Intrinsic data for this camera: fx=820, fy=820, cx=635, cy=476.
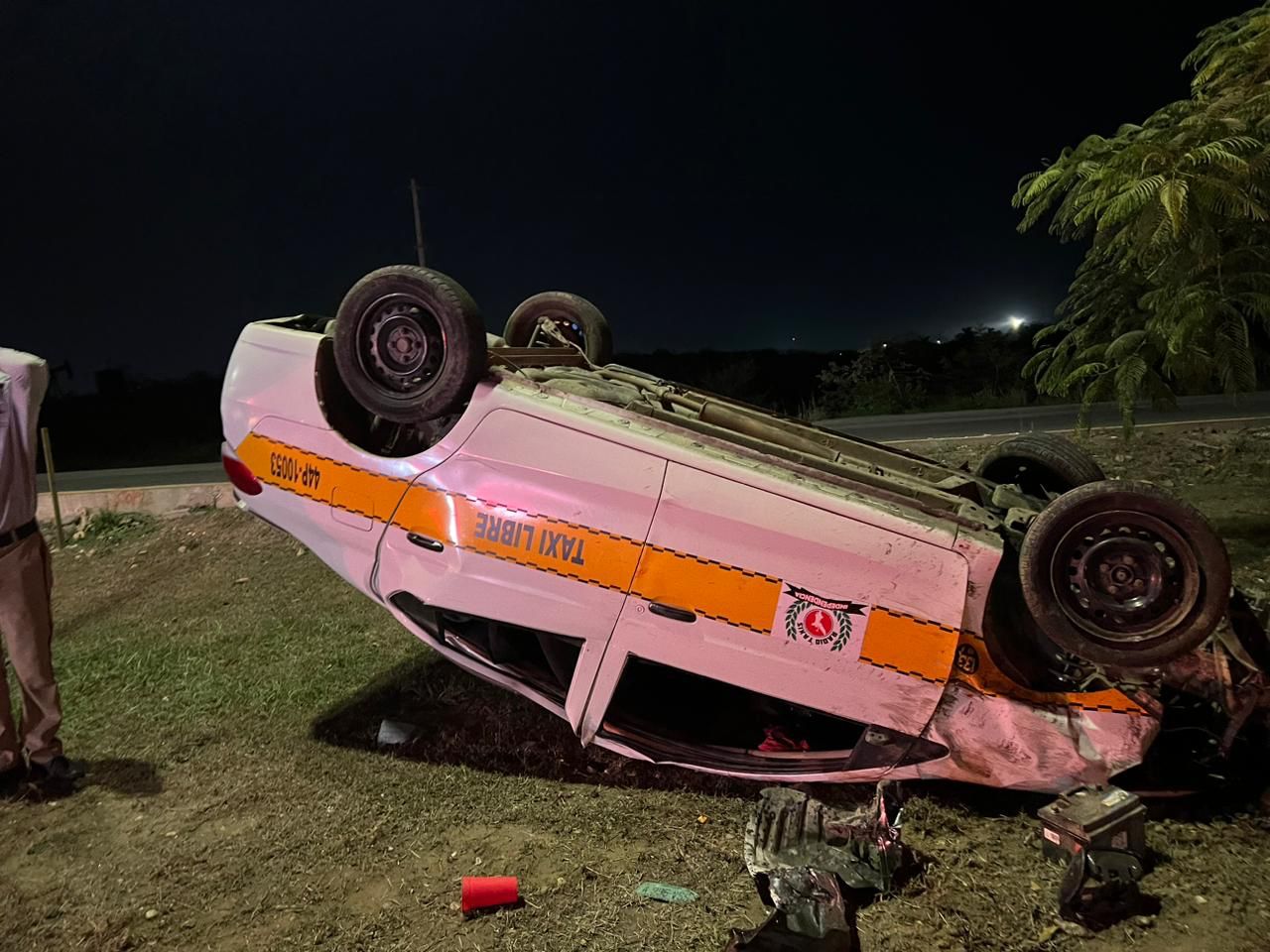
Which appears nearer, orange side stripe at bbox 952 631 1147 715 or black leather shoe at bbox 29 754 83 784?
orange side stripe at bbox 952 631 1147 715

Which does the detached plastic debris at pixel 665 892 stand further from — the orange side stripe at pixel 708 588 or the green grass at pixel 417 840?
the orange side stripe at pixel 708 588

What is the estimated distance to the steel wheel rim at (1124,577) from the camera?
2715 mm

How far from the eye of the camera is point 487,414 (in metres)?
3.25

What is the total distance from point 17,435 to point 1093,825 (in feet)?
14.6

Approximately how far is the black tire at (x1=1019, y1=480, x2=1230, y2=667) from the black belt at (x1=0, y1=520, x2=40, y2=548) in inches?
162

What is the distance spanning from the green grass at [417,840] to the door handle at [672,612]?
0.87 m

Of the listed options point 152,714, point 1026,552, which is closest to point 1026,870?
point 1026,552

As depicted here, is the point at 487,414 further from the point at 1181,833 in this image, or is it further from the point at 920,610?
the point at 1181,833

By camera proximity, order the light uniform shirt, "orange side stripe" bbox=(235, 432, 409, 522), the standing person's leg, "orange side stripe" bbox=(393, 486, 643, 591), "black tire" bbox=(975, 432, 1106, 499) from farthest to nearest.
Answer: "black tire" bbox=(975, 432, 1106, 499), the standing person's leg, the light uniform shirt, "orange side stripe" bbox=(235, 432, 409, 522), "orange side stripe" bbox=(393, 486, 643, 591)

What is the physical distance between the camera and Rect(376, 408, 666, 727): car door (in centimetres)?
305

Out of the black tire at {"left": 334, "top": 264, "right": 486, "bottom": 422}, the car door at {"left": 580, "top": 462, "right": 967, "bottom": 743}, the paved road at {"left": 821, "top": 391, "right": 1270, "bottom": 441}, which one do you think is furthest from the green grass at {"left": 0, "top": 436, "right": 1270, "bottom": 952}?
the paved road at {"left": 821, "top": 391, "right": 1270, "bottom": 441}

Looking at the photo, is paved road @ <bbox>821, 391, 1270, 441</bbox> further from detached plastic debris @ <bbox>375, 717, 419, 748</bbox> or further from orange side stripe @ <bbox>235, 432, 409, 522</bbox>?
orange side stripe @ <bbox>235, 432, 409, 522</bbox>

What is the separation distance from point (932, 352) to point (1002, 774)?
19.7 metres

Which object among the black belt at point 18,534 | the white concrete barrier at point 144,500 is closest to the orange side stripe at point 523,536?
the black belt at point 18,534
